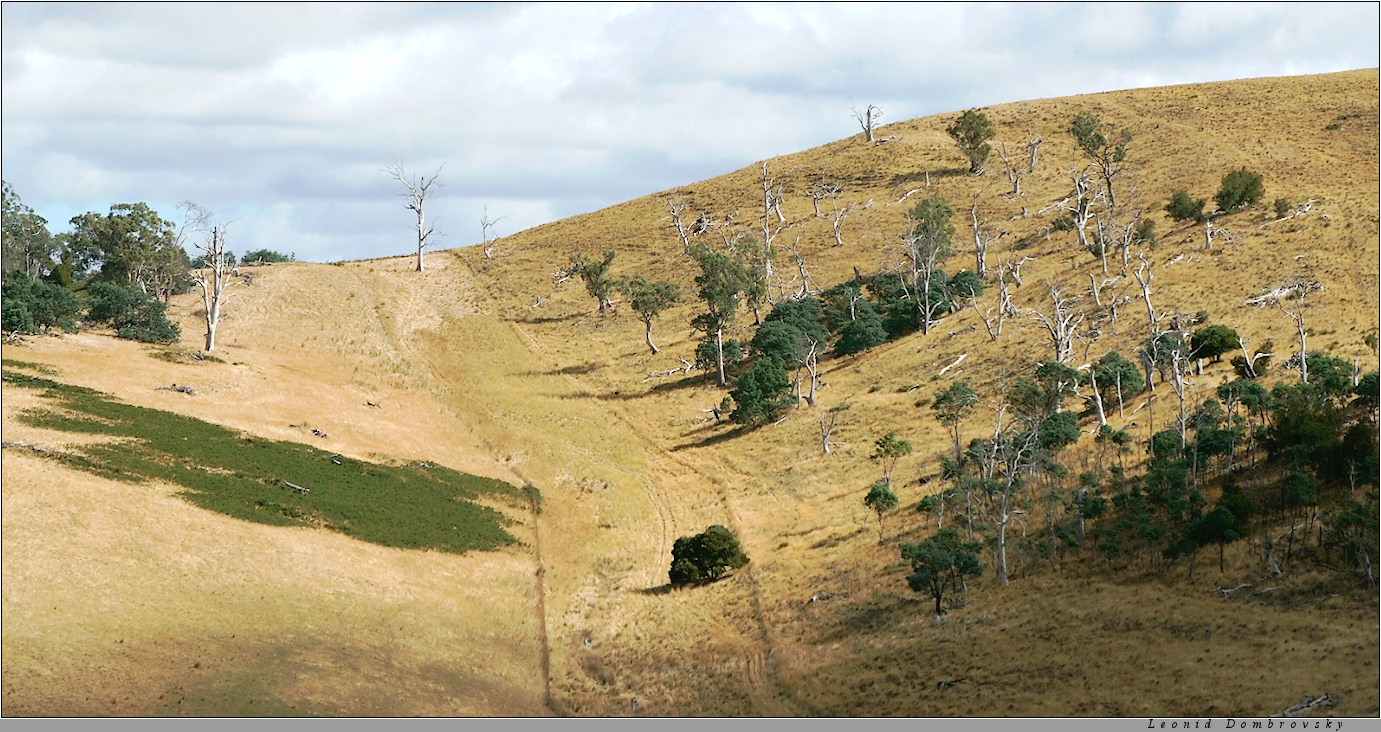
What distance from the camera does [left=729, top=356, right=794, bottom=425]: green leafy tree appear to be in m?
92.1

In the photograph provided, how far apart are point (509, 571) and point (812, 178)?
94.4 metres

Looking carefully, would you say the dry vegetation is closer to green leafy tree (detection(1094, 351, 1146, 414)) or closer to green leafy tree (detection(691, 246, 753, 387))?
green leafy tree (detection(1094, 351, 1146, 414))

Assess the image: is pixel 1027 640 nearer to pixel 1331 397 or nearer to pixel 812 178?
pixel 1331 397

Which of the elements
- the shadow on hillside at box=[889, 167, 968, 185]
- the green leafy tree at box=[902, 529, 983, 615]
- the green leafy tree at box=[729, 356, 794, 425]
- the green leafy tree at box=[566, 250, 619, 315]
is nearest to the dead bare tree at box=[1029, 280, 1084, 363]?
the green leafy tree at box=[729, 356, 794, 425]

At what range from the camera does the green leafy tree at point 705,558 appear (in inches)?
2677

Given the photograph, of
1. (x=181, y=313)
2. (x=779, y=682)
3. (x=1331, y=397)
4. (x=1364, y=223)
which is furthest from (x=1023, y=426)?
(x=181, y=313)

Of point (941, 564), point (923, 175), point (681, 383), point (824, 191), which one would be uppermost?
point (923, 175)

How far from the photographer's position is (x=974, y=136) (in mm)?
143125

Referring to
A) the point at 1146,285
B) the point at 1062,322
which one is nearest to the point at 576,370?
the point at 1062,322

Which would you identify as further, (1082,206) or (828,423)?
(1082,206)

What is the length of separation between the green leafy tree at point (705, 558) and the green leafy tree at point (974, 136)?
86.2 metres

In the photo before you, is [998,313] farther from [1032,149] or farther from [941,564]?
[941,564]

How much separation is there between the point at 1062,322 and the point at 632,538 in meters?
33.3

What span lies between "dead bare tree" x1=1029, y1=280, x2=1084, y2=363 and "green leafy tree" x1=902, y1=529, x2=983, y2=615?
2792cm
